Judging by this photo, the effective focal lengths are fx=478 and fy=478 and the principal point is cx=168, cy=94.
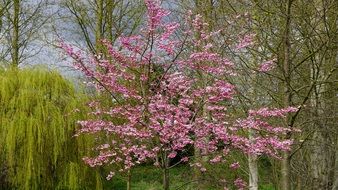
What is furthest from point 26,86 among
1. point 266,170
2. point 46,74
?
point 266,170

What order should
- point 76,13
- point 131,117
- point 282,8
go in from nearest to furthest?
point 282,8 → point 131,117 → point 76,13

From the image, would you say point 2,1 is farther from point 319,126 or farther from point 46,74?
point 319,126

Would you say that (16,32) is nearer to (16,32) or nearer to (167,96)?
(16,32)

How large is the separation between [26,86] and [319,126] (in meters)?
6.30

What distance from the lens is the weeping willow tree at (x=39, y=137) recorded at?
9.08 m

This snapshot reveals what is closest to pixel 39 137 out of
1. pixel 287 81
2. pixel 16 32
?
pixel 287 81

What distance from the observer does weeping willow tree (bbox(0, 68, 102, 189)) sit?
29.8 feet

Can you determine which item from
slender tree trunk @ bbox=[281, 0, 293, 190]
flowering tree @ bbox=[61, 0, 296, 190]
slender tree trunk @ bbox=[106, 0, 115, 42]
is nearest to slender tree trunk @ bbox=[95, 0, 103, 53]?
slender tree trunk @ bbox=[106, 0, 115, 42]

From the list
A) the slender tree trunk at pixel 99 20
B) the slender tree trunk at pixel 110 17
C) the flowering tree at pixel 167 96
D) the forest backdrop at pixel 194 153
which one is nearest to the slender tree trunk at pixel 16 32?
the slender tree trunk at pixel 99 20

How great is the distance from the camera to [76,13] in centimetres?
1605

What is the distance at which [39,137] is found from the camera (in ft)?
30.1

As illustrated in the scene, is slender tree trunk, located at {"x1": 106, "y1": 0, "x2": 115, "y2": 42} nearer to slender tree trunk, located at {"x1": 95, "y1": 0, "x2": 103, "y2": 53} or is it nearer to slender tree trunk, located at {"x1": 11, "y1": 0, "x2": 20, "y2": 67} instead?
slender tree trunk, located at {"x1": 95, "y1": 0, "x2": 103, "y2": 53}

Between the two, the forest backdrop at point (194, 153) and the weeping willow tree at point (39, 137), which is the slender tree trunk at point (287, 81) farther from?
the weeping willow tree at point (39, 137)

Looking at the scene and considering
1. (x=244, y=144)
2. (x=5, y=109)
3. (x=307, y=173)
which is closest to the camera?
(x=244, y=144)
